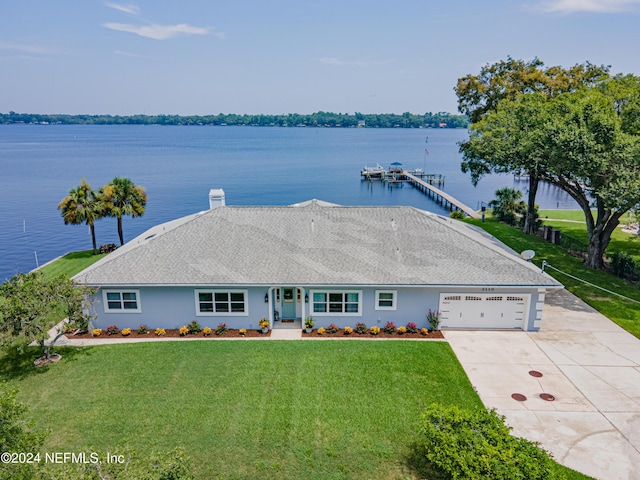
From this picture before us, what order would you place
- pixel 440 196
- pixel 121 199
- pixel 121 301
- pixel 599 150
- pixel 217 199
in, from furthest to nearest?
pixel 440 196, pixel 121 199, pixel 217 199, pixel 599 150, pixel 121 301

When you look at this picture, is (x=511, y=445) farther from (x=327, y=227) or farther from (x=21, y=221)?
(x=21, y=221)

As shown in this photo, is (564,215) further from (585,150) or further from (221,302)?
(221,302)

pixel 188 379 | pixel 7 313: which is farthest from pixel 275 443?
pixel 7 313

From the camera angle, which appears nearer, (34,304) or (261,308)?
(34,304)

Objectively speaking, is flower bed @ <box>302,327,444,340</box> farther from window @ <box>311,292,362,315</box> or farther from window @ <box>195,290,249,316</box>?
window @ <box>195,290,249,316</box>

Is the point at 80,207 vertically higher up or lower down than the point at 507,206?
higher up

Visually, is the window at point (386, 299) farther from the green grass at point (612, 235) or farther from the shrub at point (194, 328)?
the green grass at point (612, 235)

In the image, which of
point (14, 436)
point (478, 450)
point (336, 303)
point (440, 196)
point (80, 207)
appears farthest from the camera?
point (440, 196)

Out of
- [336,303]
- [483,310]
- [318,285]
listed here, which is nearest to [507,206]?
[483,310]
